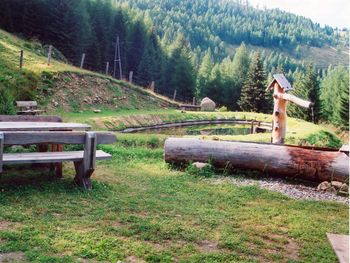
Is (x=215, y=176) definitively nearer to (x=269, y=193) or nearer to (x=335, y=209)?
(x=269, y=193)

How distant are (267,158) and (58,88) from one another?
1917 cm

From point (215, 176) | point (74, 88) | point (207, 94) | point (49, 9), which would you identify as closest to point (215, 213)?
point (215, 176)

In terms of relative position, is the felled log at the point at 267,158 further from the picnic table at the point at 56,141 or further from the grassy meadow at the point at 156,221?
the picnic table at the point at 56,141

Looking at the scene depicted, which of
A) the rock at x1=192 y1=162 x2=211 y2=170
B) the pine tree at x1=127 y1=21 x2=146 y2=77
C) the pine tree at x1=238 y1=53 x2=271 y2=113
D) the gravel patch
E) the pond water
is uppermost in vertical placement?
the pine tree at x1=127 y1=21 x2=146 y2=77

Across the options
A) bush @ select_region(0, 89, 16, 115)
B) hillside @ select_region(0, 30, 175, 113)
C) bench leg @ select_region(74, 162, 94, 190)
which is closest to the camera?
bench leg @ select_region(74, 162, 94, 190)

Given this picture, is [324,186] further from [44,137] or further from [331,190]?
[44,137]

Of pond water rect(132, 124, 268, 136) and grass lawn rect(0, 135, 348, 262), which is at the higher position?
grass lawn rect(0, 135, 348, 262)

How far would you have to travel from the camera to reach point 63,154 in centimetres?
818

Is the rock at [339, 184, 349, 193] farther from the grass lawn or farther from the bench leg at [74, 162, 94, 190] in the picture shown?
the bench leg at [74, 162, 94, 190]

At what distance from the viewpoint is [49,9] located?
150 ft

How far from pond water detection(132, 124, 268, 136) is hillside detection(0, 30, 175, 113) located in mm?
4296

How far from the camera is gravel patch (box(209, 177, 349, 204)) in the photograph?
29.5ft

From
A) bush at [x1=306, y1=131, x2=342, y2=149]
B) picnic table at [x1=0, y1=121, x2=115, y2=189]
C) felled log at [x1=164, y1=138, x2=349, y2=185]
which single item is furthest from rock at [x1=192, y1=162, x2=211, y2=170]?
bush at [x1=306, y1=131, x2=342, y2=149]

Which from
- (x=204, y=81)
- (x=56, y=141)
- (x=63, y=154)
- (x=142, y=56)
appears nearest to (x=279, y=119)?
(x=63, y=154)
